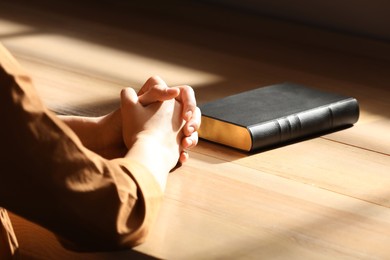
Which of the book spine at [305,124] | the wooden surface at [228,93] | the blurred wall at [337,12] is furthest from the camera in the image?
the blurred wall at [337,12]

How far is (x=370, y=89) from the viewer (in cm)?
210

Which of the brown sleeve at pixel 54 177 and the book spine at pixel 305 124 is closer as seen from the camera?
the brown sleeve at pixel 54 177

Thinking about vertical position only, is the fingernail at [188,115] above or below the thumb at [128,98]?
below

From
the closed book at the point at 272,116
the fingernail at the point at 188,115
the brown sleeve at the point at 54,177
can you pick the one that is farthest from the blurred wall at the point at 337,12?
the brown sleeve at the point at 54,177

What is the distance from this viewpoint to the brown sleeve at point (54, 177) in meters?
1.16

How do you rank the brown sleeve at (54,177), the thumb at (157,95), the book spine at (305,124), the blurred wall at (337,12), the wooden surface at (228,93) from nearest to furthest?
the brown sleeve at (54,177), the wooden surface at (228,93), the thumb at (157,95), the book spine at (305,124), the blurred wall at (337,12)

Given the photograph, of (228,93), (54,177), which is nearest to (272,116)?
(228,93)

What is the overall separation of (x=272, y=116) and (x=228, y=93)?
0.31 m

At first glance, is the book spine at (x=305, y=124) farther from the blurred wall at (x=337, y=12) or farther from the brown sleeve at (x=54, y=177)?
the blurred wall at (x=337, y=12)

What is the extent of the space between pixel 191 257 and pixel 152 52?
1.07 meters

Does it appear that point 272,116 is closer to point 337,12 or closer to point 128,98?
point 128,98

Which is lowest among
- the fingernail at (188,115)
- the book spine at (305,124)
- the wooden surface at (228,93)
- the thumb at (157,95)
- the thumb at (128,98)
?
the wooden surface at (228,93)

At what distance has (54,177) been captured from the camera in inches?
46.3

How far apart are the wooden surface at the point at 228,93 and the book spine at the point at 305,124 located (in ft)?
0.06
